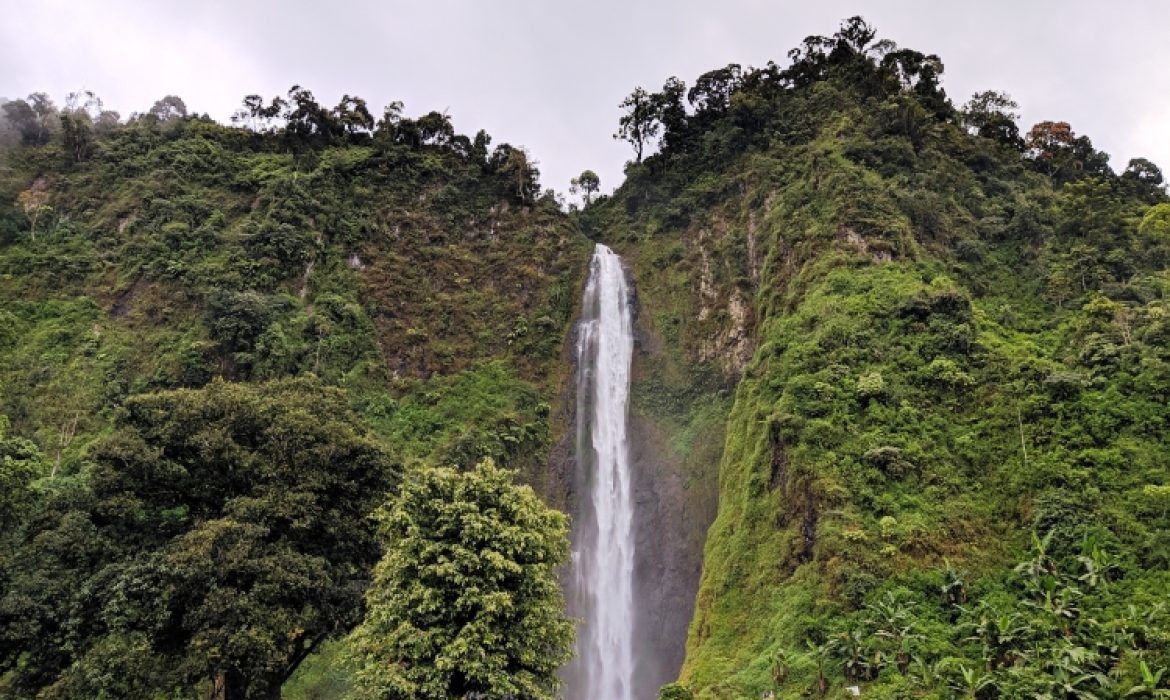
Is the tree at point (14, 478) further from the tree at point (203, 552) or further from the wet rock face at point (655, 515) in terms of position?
the wet rock face at point (655, 515)

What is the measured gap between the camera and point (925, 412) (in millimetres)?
21438

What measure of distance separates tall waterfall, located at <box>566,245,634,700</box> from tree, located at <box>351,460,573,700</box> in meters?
7.30

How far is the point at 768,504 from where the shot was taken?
22.3m

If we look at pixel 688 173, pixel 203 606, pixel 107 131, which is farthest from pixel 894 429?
pixel 107 131

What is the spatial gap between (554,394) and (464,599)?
22797 mm

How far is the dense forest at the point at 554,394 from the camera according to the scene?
15047 mm

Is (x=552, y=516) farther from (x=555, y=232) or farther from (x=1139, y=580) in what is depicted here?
(x=555, y=232)

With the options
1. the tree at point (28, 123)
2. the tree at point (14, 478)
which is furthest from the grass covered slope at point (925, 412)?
the tree at point (28, 123)

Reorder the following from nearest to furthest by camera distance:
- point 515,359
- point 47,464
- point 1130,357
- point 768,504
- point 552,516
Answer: point 552,516, point 1130,357, point 768,504, point 47,464, point 515,359

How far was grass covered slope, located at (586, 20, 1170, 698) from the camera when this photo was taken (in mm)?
14781

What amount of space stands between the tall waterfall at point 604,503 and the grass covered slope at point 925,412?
434 centimetres

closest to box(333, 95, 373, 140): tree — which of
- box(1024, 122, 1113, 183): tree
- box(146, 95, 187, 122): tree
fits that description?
box(146, 95, 187, 122): tree

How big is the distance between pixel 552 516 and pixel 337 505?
25.8 ft

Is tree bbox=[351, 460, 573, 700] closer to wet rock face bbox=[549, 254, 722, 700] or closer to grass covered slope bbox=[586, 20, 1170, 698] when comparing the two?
grass covered slope bbox=[586, 20, 1170, 698]
